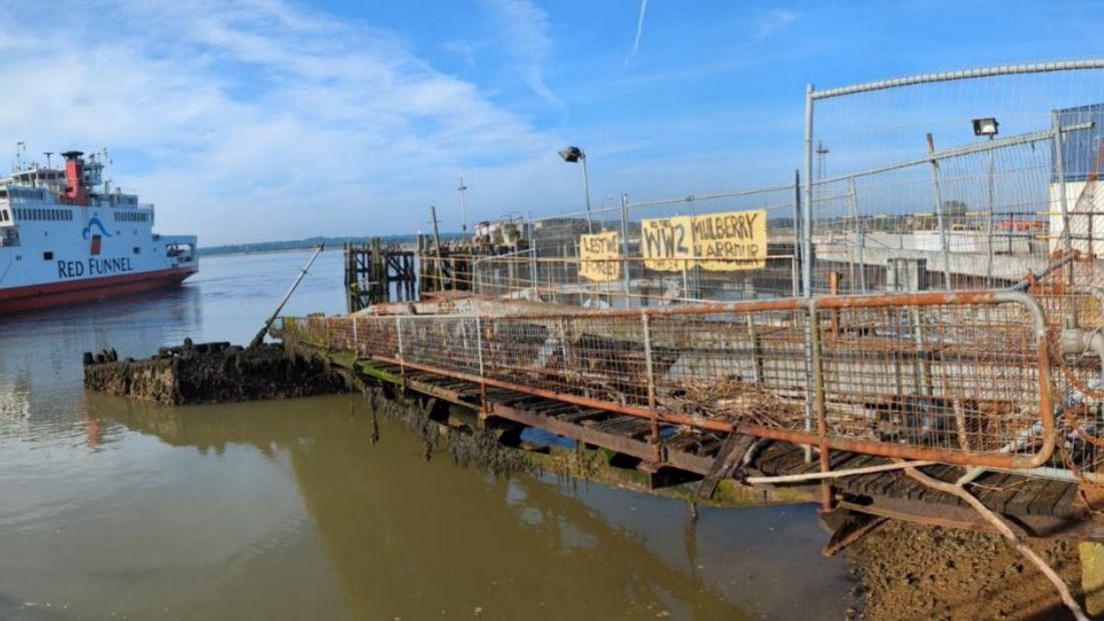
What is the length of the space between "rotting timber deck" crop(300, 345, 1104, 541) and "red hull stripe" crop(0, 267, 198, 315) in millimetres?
46603

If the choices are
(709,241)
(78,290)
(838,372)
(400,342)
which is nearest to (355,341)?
(400,342)

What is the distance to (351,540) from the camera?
26.5 feet

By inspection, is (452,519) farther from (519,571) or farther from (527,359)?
(527,359)

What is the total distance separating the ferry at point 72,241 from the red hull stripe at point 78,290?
0.16 ft

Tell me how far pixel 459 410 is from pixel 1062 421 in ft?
31.1

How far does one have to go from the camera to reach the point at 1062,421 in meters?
3.81

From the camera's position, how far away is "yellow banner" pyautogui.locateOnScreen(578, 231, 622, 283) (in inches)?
463

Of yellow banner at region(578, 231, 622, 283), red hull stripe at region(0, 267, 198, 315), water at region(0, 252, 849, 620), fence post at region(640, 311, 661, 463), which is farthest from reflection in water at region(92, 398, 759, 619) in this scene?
red hull stripe at region(0, 267, 198, 315)

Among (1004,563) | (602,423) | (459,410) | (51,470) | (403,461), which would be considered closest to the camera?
(1004,563)

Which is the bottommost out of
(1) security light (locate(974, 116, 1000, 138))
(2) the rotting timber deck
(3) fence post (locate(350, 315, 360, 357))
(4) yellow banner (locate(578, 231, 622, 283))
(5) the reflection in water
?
(5) the reflection in water

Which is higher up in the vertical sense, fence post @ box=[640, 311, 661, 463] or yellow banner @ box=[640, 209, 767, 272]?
yellow banner @ box=[640, 209, 767, 272]

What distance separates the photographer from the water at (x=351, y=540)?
648 centimetres

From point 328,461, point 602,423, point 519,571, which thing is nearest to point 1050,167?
point 602,423

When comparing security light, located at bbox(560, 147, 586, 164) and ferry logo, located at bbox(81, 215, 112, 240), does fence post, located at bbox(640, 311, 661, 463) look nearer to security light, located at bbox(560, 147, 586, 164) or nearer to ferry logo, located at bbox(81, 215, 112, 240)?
security light, located at bbox(560, 147, 586, 164)
